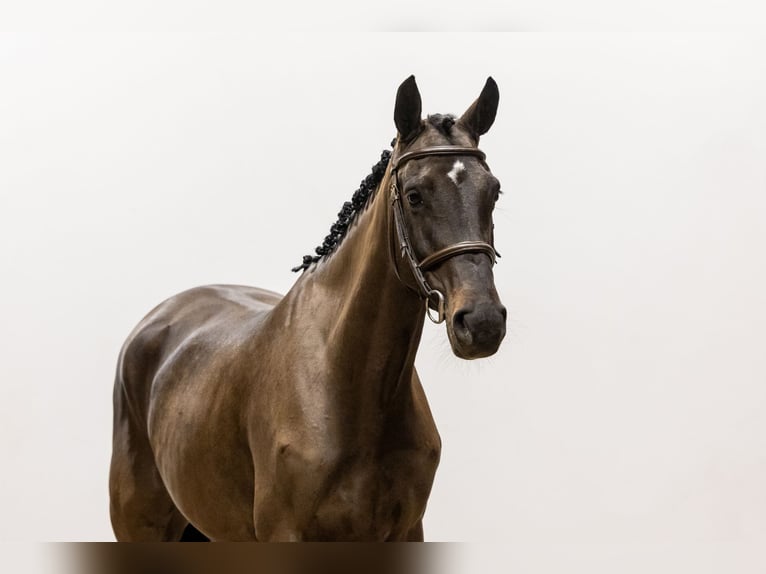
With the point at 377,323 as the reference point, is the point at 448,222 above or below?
above

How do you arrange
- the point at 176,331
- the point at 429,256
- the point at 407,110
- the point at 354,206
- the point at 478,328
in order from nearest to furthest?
the point at 478,328, the point at 429,256, the point at 407,110, the point at 354,206, the point at 176,331

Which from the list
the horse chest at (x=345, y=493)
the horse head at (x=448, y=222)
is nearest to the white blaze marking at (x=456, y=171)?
the horse head at (x=448, y=222)

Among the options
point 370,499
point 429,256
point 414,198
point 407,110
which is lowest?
point 370,499

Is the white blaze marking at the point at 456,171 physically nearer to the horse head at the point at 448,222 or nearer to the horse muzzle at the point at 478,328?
the horse head at the point at 448,222

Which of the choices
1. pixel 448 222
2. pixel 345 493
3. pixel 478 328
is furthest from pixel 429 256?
pixel 345 493

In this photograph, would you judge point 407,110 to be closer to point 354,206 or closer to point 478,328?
point 354,206

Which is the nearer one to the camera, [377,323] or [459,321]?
[459,321]

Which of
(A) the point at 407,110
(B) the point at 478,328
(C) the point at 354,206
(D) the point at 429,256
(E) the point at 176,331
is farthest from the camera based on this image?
(E) the point at 176,331

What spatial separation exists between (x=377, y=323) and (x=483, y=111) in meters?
0.45

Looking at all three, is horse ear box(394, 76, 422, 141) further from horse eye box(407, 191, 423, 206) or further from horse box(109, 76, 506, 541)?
horse eye box(407, 191, 423, 206)

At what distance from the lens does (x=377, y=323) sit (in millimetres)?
1778

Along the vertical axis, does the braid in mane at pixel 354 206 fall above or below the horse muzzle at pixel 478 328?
above

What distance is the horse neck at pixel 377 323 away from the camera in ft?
5.77

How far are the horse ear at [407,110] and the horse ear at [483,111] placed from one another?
4.0 inches
